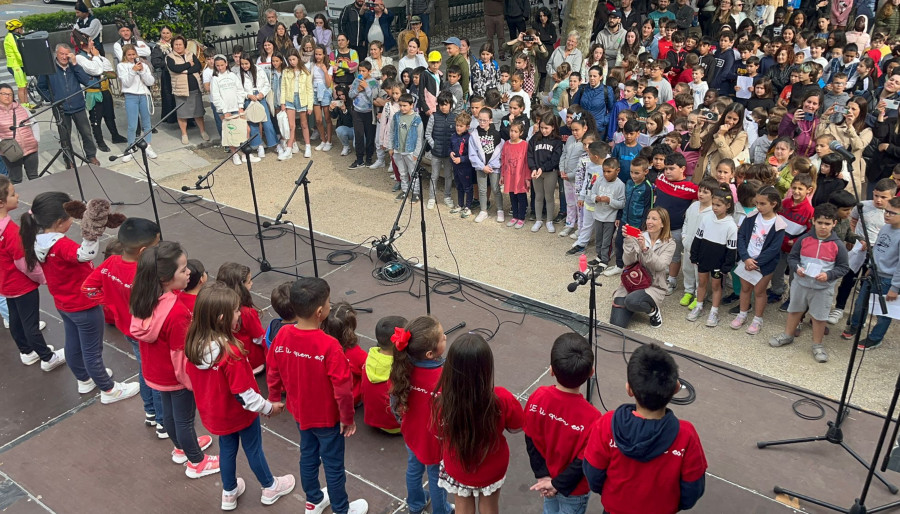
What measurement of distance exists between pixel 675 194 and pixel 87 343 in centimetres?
521

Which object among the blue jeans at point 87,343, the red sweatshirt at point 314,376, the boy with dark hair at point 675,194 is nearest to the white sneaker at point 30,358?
the blue jeans at point 87,343

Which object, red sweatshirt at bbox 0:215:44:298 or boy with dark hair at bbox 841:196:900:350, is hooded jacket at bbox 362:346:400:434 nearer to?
red sweatshirt at bbox 0:215:44:298

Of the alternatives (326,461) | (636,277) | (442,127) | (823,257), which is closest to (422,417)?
(326,461)

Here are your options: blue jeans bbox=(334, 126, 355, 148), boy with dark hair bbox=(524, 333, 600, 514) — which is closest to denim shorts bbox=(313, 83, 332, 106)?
blue jeans bbox=(334, 126, 355, 148)

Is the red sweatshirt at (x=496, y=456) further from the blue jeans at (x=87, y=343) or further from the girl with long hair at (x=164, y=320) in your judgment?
the blue jeans at (x=87, y=343)

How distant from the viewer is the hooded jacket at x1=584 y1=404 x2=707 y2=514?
10.3 ft

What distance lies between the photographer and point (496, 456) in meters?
3.61

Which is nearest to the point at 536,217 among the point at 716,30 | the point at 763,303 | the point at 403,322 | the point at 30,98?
the point at 763,303

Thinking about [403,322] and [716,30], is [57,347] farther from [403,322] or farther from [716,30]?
[716,30]

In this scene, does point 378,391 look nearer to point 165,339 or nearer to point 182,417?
point 182,417

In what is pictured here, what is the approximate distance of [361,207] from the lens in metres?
9.81

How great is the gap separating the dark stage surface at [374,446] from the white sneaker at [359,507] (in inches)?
3.7

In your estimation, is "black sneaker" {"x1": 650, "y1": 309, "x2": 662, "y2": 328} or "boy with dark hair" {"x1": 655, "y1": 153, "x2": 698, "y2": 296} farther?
"boy with dark hair" {"x1": 655, "y1": 153, "x2": 698, "y2": 296}

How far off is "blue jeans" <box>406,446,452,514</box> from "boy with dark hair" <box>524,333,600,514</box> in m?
0.65
